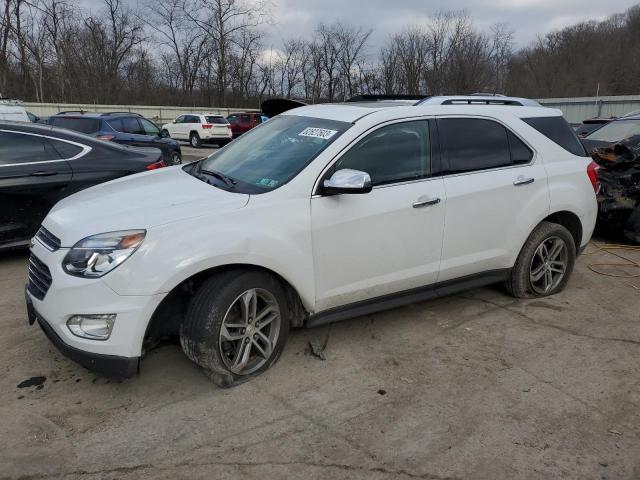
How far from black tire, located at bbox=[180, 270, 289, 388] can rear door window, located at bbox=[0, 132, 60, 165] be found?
352cm

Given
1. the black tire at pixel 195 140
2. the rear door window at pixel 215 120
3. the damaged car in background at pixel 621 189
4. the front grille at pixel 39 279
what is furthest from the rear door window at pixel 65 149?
the black tire at pixel 195 140

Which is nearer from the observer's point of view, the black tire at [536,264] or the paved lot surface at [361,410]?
the paved lot surface at [361,410]

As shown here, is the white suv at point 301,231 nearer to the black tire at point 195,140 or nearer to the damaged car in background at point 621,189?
the damaged car in background at point 621,189

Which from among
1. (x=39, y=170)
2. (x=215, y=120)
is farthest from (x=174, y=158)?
(x=215, y=120)

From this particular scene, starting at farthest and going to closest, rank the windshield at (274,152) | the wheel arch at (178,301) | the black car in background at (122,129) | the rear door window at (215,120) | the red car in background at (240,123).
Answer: the red car in background at (240,123) < the rear door window at (215,120) < the black car in background at (122,129) < the windshield at (274,152) < the wheel arch at (178,301)

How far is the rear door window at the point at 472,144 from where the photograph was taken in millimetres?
4020

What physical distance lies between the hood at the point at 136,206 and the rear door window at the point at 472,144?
5.49 feet

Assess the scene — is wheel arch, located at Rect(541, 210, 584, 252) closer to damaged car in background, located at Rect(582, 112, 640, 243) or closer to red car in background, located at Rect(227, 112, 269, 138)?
damaged car in background, located at Rect(582, 112, 640, 243)

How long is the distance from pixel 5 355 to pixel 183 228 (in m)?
1.79

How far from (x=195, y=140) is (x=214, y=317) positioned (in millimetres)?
24394

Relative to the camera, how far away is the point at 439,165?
155 inches

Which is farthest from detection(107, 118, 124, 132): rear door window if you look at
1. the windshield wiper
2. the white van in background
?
the windshield wiper

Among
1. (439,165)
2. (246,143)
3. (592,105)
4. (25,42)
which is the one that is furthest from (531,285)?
(25,42)

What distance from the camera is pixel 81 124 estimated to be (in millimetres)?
12992
